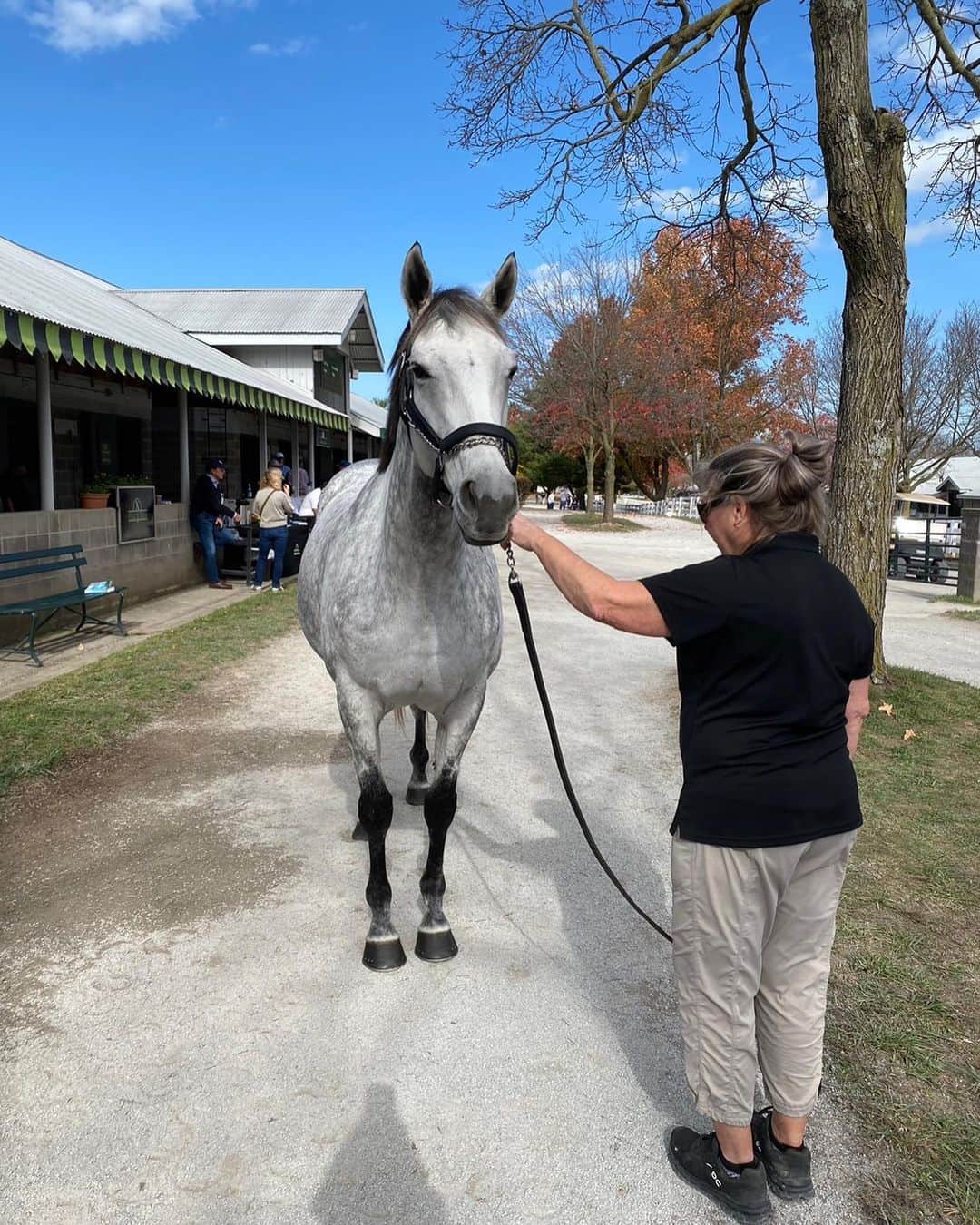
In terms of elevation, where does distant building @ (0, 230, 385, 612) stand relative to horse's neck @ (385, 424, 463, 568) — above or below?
above

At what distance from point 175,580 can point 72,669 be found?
5.29 m

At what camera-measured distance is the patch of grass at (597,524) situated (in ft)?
90.4

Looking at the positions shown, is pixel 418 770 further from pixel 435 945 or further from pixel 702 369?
pixel 702 369

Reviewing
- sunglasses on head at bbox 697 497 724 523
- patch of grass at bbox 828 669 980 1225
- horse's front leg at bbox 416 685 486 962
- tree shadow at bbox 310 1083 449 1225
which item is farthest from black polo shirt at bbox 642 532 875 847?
horse's front leg at bbox 416 685 486 962

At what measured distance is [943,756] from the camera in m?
5.44

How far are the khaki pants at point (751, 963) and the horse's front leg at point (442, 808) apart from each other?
47.9 inches

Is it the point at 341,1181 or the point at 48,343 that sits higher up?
the point at 48,343

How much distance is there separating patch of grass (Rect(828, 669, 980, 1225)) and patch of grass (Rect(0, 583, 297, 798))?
4.36 metres

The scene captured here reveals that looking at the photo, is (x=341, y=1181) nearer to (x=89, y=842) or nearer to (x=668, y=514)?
(x=89, y=842)

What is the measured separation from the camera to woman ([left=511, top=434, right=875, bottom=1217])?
6.01ft

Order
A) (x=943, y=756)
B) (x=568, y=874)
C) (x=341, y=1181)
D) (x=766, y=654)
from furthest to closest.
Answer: (x=943, y=756) → (x=568, y=874) → (x=341, y=1181) → (x=766, y=654)

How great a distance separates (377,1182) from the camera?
2.04m

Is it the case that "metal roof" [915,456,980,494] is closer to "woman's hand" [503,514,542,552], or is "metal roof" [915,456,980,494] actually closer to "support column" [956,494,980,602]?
"support column" [956,494,980,602]

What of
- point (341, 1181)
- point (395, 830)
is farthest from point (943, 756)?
point (341, 1181)
